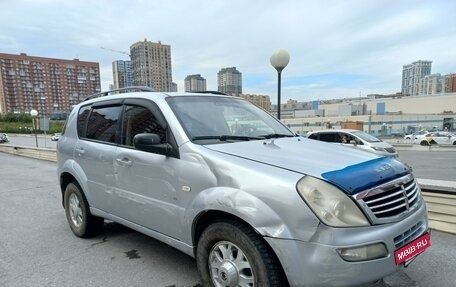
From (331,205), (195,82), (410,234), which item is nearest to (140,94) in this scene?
(331,205)

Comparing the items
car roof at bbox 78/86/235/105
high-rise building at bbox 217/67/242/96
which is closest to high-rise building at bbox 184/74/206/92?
high-rise building at bbox 217/67/242/96

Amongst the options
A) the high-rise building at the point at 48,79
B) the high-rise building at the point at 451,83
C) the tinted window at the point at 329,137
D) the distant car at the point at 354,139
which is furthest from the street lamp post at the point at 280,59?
the high-rise building at the point at 451,83

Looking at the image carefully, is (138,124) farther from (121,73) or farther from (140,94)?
(121,73)

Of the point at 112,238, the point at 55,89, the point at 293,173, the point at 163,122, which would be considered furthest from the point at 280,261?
the point at 55,89

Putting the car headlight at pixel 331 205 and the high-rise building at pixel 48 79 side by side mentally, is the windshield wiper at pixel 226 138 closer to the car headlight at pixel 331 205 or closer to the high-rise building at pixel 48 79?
the car headlight at pixel 331 205

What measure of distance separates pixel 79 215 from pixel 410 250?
12.9 ft

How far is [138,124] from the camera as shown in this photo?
11.1 ft

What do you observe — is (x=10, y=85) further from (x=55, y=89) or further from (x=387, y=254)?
(x=387, y=254)

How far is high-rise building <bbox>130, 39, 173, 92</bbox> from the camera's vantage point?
15904 mm

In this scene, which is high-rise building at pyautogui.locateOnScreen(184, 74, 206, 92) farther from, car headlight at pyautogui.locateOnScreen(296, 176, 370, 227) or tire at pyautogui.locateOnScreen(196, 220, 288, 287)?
car headlight at pyautogui.locateOnScreen(296, 176, 370, 227)

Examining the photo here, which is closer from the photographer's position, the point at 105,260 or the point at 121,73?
the point at 105,260

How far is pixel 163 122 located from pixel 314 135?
472 inches

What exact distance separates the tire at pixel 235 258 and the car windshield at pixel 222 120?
2.85 ft

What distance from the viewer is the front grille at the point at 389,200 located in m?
2.09
